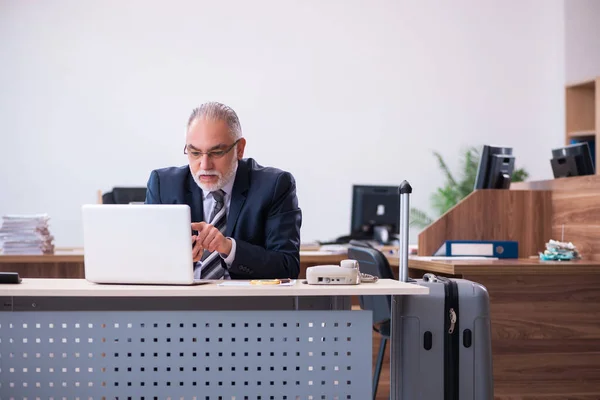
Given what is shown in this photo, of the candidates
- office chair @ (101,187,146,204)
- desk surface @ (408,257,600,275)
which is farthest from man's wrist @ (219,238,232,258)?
office chair @ (101,187,146,204)

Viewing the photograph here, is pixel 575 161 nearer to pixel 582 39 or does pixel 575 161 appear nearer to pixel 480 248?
pixel 480 248

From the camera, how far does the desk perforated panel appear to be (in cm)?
224

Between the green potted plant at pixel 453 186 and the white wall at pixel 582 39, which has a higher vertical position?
the white wall at pixel 582 39

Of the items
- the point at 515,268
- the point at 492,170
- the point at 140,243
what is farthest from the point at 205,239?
the point at 492,170

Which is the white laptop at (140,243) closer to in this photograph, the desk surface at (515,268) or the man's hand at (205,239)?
the man's hand at (205,239)

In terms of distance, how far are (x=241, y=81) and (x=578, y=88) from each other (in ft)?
10.3

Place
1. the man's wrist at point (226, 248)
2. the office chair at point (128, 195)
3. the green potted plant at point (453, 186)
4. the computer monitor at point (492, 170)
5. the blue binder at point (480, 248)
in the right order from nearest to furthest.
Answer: the man's wrist at point (226, 248), the blue binder at point (480, 248), the computer monitor at point (492, 170), the office chair at point (128, 195), the green potted plant at point (453, 186)

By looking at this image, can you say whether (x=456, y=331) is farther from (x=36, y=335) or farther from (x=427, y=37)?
(x=427, y=37)

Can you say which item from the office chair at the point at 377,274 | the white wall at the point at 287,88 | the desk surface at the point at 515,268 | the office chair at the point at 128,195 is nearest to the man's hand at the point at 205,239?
the office chair at the point at 377,274

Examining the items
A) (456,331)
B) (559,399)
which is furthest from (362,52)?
(456,331)

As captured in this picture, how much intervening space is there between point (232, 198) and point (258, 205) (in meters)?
0.10

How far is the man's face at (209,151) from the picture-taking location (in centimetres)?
269

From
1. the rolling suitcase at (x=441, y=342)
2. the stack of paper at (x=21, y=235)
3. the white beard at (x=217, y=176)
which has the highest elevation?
the white beard at (x=217, y=176)

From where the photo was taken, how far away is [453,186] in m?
7.80
